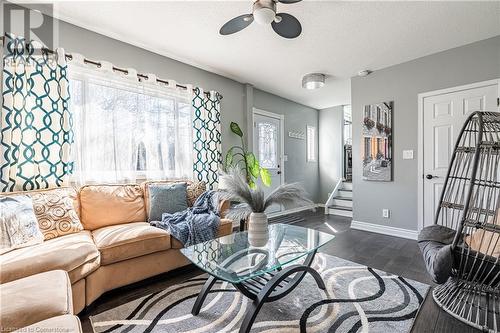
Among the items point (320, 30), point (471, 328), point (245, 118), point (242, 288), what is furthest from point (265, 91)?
point (471, 328)

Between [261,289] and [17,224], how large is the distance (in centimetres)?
179

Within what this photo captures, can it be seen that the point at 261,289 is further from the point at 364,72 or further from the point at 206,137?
the point at 364,72

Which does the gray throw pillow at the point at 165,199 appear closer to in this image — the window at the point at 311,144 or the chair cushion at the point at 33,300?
the chair cushion at the point at 33,300

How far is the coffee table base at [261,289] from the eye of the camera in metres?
1.37

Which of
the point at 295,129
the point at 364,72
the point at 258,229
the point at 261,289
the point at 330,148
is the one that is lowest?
the point at 261,289

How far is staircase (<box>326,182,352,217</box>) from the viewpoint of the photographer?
4.86 metres

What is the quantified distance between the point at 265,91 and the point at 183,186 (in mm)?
2718

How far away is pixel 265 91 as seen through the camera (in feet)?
15.3

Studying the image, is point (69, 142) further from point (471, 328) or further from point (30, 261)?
point (471, 328)

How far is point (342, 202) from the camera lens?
5.08 meters

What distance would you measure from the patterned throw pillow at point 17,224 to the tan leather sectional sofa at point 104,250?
7 cm

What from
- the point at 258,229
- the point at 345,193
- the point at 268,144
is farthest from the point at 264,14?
the point at 345,193

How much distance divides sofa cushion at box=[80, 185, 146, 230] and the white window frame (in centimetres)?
407

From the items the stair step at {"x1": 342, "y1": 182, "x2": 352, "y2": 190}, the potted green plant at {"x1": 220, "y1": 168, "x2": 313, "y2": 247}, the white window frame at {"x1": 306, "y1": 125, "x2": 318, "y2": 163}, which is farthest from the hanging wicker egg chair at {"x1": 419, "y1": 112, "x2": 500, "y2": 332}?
the white window frame at {"x1": 306, "y1": 125, "x2": 318, "y2": 163}
